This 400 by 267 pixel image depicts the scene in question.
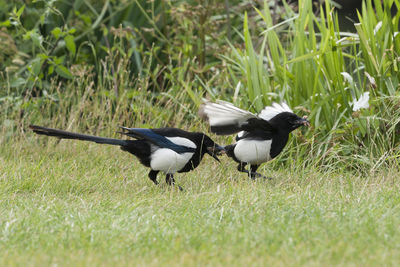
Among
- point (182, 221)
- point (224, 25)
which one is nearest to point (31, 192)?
point (182, 221)

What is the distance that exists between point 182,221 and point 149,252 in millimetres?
549

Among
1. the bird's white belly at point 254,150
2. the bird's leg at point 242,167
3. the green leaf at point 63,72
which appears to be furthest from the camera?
the green leaf at point 63,72

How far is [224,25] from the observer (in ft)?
26.1

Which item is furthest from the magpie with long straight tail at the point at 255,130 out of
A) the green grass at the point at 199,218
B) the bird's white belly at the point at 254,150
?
the green grass at the point at 199,218

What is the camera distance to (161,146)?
479cm

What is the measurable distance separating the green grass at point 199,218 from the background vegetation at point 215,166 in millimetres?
11

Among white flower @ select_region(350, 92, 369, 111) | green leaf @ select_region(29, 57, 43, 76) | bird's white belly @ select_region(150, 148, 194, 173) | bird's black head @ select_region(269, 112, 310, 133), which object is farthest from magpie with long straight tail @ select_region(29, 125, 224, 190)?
green leaf @ select_region(29, 57, 43, 76)

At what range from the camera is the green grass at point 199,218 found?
10.1 feet

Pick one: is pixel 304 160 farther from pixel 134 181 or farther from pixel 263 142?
pixel 134 181

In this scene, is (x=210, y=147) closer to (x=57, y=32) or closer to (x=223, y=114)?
(x=223, y=114)

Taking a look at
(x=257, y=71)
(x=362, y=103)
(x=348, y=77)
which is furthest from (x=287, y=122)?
(x=257, y=71)

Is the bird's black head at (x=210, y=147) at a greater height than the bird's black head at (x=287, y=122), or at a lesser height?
lesser

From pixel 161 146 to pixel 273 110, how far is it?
994 millimetres

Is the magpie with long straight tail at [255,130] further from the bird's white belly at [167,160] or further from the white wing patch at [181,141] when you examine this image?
the bird's white belly at [167,160]
